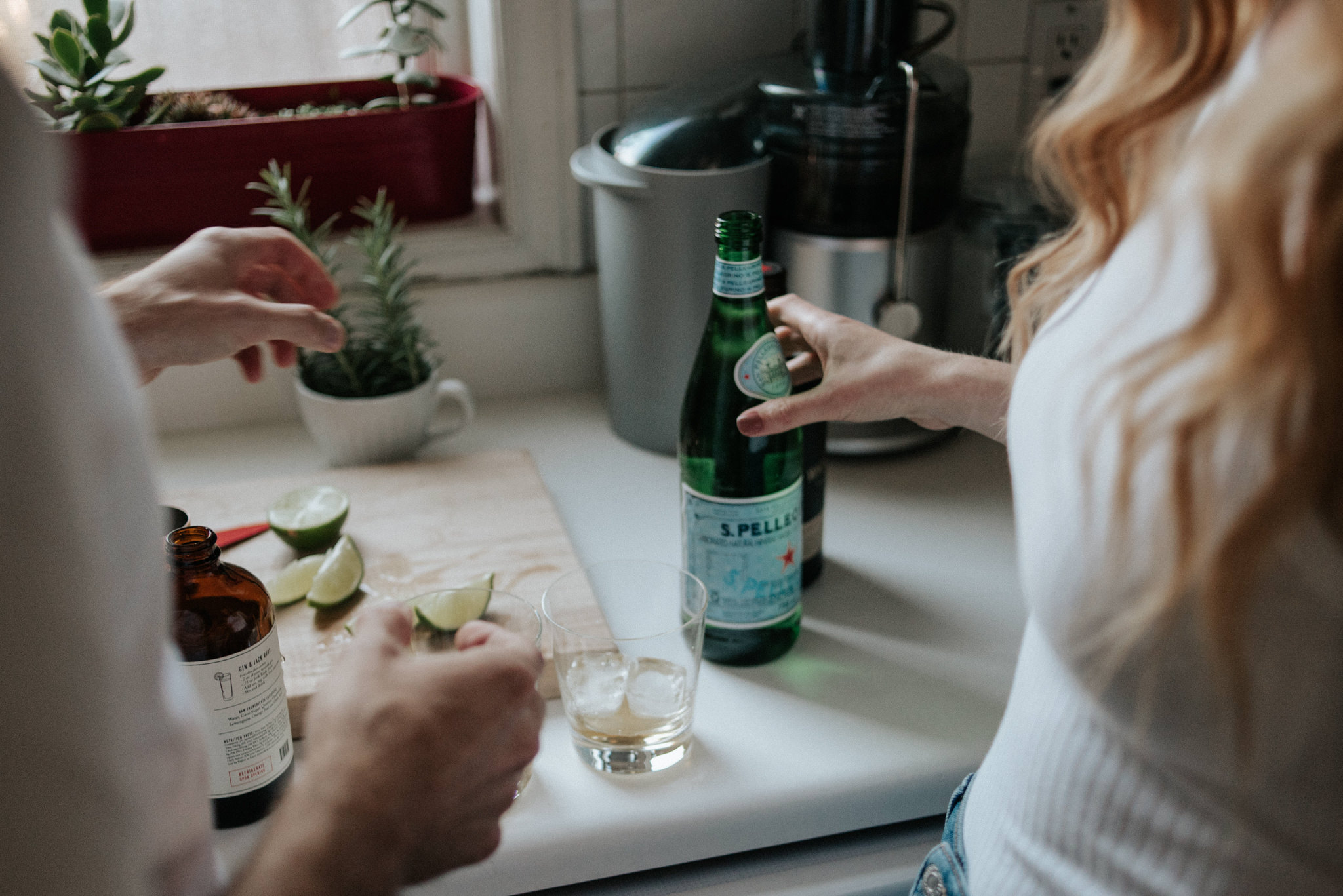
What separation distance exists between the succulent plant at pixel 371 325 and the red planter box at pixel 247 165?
0.03 meters

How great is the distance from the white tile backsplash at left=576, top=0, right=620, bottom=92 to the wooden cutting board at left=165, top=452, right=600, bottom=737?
0.38 metres

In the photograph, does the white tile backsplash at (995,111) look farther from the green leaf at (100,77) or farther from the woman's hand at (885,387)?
the green leaf at (100,77)

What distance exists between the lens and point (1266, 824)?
1.46 feet

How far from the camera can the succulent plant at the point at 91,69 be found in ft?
3.35

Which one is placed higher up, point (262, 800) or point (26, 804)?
point (26, 804)

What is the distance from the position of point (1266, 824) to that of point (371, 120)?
97 centimetres

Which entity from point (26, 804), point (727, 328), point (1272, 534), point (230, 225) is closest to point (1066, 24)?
point (727, 328)

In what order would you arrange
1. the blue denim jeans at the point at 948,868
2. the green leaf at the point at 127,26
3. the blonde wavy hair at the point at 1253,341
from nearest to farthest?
1. the blonde wavy hair at the point at 1253,341
2. the blue denim jeans at the point at 948,868
3. the green leaf at the point at 127,26

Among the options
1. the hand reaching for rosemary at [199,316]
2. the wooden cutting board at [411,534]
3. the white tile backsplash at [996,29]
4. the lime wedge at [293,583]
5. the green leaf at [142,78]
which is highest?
the white tile backsplash at [996,29]

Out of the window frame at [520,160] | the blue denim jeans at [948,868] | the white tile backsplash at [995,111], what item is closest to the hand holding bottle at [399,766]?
the blue denim jeans at [948,868]

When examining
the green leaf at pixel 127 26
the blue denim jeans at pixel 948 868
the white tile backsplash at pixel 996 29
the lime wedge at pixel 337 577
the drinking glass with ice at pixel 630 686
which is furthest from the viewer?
the white tile backsplash at pixel 996 29

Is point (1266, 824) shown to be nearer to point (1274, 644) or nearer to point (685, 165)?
point (1274, 644)

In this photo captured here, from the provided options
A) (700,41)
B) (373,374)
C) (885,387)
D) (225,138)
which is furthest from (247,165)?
(885,387)

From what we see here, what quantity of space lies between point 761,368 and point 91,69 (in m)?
0.71
